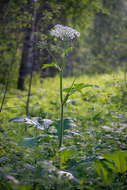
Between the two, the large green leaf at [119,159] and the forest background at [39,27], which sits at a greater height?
the forest background at [39,27]

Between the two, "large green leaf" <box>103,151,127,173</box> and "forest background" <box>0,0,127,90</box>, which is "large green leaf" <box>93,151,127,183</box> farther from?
"forest background" <box>0,0,127,90</box>

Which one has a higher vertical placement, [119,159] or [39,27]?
[39,27]

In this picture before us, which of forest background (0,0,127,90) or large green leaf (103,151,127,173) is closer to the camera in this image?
large green leaf (103,151,127,173)

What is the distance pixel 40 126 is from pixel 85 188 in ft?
3.48

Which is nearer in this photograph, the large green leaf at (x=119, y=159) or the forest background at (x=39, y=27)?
the large green leaf at (x=119, y=159)

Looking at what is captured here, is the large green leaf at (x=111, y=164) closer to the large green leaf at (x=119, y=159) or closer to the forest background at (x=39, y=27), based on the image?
the large green leaf at (x=119, y=159)

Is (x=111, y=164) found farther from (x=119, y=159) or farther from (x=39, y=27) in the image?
(x=39, y=27)

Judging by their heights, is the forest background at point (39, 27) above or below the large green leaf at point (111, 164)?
above

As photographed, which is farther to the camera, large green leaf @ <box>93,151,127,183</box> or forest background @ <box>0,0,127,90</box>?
forest background @ <box>0,0,127,90</box>

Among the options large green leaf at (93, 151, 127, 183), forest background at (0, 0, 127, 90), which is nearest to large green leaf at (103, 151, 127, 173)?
large green leaf at (93, 151, 127, 183)

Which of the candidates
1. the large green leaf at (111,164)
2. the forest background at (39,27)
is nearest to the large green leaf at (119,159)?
the large green leaf at (111,164)

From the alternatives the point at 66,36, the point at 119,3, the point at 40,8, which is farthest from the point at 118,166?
the point at 119,3

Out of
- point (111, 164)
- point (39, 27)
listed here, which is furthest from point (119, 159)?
point (39, 27)

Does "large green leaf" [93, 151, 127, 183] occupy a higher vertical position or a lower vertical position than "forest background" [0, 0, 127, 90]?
lower
